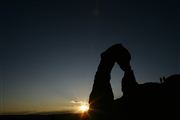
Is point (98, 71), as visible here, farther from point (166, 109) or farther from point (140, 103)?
point (166, 109)

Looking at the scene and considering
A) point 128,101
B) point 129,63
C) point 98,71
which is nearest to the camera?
point 128,101

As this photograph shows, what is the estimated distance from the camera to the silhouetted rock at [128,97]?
79.2 ft

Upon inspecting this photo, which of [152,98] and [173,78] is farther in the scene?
[173,78]

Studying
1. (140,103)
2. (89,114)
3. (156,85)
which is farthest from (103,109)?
(156,85)

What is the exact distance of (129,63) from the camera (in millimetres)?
30234

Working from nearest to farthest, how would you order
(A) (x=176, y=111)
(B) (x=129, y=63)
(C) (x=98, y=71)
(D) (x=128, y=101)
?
(A) (x=176, y=111), (D) (x=128, y=101), (C) (x=98, y=71), (B) (x=129, y=63)

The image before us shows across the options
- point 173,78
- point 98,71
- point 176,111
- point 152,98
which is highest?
point 98,71

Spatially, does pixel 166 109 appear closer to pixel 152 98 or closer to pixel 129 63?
pixel 152 98

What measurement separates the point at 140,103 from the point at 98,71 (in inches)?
227

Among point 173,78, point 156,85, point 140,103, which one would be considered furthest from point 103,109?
point 173,78

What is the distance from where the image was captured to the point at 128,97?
2614cm

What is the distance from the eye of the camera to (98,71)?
1111 inches

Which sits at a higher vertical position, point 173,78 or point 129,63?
point 129,63

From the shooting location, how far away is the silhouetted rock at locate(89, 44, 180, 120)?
79.2 ft
